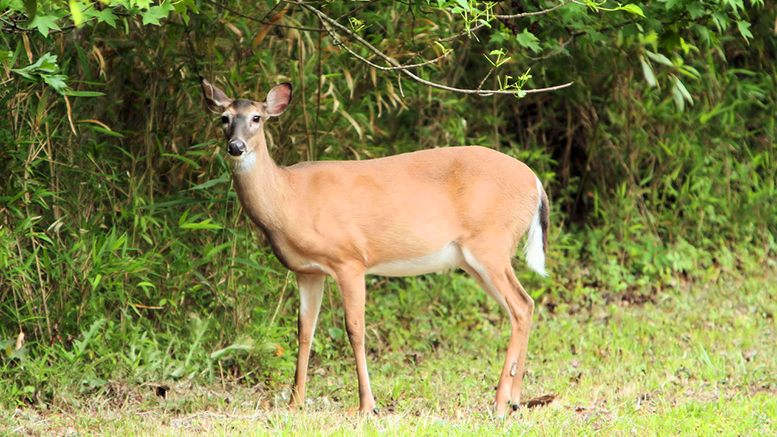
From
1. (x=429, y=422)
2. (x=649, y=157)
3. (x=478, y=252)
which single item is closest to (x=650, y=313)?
(x=649, y=157)

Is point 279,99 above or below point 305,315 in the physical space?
above

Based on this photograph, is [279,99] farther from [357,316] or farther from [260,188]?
[357,316]

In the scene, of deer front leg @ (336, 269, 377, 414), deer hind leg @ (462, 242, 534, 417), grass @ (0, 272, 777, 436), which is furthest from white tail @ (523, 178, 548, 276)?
deer front leg @ (336, 269, 377, 414)

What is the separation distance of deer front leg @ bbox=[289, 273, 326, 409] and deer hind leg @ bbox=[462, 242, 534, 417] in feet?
2.74

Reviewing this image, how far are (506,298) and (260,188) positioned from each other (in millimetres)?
1425

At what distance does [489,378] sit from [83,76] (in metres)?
3.06

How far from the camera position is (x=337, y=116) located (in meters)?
6.16

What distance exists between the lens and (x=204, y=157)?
5.86 meters

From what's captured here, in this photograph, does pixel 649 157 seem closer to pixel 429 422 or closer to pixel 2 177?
pixel 429 422

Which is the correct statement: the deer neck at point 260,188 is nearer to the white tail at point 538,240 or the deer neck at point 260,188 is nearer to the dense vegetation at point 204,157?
the dense vegetation at point 204,157

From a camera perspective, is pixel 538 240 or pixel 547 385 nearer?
pixel 538 240

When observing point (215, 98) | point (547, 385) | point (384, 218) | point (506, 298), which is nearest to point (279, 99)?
point (215, 98)

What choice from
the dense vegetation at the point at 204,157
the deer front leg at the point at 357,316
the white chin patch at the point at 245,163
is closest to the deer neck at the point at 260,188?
the white chin patch at the point at 245,163

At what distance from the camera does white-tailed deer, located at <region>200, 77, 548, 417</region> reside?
15.7ft
